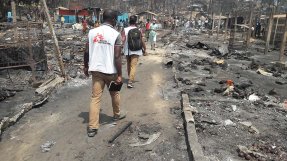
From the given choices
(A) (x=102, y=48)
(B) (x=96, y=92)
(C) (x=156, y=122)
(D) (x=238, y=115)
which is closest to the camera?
(A) (x=102, y=48)

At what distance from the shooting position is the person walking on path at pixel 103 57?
5.53 meters

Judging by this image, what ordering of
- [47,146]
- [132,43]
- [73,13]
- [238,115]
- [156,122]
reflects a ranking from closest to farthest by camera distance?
[47,146] < [156,122] < [238,115] < [132,43] < [73,13]

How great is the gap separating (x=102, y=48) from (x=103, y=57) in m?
0.15

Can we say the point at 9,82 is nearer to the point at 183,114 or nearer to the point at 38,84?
the point at 38,84

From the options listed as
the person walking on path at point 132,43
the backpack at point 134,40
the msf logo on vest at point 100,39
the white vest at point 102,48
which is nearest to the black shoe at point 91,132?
the white vest at point 102,48

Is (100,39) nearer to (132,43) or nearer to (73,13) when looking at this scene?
(132,43)

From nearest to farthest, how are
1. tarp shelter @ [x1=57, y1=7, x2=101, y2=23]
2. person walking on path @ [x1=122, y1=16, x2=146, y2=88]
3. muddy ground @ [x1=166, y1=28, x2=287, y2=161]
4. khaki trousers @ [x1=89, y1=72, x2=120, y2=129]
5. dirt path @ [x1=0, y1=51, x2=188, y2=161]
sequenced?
dirt path @ [x1=0, y1=51, x2=188, y2=161] < muddy ground @ [x1=166, y1=28, x2=287, y2=161] < khaki trousers @ [x1=89, y1=72, x2=120, y2=129] < person walking on path @ [x1=122, y1=16, x2=146, y2=88] < tarp shelter @ [x1=57, y1=7, x2=101, y2=23]

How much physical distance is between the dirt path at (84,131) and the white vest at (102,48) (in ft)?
3.81

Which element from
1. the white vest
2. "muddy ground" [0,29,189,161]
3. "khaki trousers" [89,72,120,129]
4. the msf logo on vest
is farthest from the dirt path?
the msf logo on vest

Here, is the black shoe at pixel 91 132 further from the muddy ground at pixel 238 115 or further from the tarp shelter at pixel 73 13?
the tarp shelter at pixel 73 13

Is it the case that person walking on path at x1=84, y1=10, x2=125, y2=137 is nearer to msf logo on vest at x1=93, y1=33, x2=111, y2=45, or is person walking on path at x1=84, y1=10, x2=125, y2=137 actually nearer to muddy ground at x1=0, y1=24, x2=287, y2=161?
msf logo on vest at x1=93, y1=33, x2=111, y2=45

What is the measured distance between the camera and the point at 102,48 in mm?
5551

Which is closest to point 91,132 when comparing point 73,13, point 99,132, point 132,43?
point 99,132

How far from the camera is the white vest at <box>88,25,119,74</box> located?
18.1 feet
